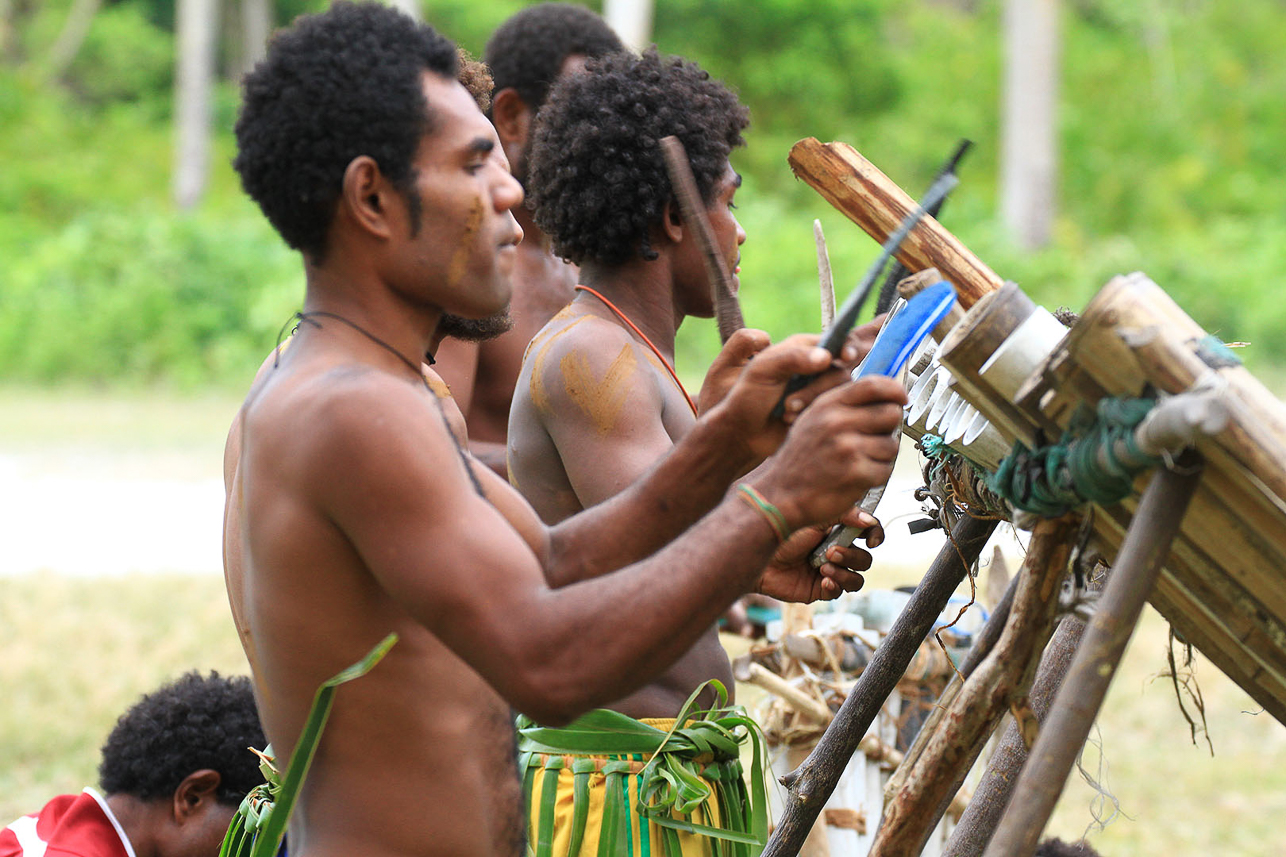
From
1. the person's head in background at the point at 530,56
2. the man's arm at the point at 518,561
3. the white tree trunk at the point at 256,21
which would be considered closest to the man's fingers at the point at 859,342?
the man's arm at the point at 518,561

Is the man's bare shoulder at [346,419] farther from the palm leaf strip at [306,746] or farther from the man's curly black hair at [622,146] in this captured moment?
the man's curly black hair at [622,146]

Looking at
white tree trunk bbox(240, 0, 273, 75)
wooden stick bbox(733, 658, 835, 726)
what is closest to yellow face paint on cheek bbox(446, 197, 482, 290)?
wooden stick bbox(733, 658, 835, 726)

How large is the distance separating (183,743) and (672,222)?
1.61 m

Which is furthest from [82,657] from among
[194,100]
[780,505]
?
[194,100]

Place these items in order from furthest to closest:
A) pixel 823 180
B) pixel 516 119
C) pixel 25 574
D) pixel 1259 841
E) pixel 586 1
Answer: pixel 586 1
pixel 25 574
pixel 1259 841
pixel 516 119
pixel 823 180

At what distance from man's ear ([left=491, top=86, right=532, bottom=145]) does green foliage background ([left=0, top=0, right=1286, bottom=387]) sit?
977cm

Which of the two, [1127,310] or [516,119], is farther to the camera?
[516,119]

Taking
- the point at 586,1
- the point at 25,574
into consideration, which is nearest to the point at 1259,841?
the point at 25,574

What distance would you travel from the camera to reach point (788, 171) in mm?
21625

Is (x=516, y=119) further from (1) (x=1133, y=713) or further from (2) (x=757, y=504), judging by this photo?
(1) (x=1133, y=713)

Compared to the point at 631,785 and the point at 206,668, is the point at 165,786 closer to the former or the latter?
the point at 631,785

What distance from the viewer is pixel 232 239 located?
15.8m

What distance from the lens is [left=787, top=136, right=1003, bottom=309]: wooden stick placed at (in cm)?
208

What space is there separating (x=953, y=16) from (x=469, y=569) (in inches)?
973
